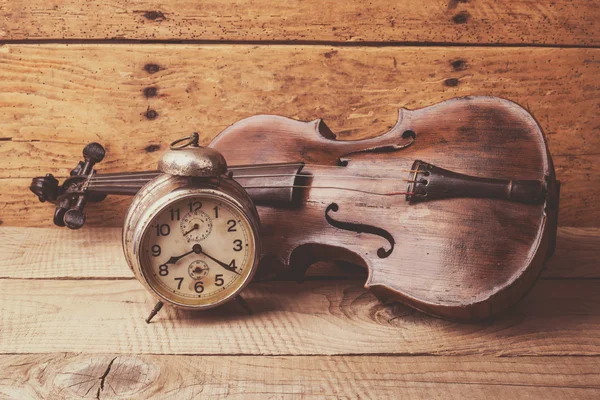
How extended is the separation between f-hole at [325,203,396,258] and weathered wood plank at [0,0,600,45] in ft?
1.83

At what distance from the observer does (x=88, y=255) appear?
4.72ft

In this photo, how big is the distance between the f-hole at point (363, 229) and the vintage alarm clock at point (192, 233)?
6.1 inches

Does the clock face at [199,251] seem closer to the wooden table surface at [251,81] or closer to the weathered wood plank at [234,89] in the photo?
the wooden table surface at [251,81]

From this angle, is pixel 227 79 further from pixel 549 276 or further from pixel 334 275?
pixel 549 276

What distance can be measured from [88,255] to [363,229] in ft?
2.30

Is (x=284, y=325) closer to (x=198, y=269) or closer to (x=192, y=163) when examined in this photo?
(x=198, y=269)

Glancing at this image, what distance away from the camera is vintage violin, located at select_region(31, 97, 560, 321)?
41.1 inches

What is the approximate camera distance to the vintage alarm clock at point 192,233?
1.04 metres

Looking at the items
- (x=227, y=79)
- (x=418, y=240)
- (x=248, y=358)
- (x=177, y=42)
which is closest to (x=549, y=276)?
(x=418, y=240)

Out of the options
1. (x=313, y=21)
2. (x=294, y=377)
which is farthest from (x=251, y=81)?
(x=294, y=377)

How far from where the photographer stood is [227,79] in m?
1.55

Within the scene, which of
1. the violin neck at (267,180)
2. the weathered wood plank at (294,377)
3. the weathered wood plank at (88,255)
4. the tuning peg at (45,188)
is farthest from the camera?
the tuning peg at (45,188)

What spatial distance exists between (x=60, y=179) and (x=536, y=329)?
4.04 feet

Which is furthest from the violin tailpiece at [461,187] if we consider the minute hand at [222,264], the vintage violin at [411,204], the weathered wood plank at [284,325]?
→ the minute hand at [222,264]
